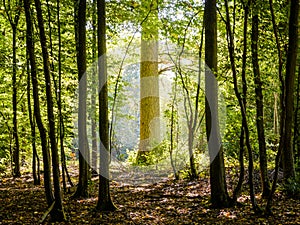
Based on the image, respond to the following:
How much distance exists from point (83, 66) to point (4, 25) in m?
5.92

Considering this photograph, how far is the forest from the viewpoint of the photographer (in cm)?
655

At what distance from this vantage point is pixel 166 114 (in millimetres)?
12930

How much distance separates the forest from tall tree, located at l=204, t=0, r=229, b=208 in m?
0.02

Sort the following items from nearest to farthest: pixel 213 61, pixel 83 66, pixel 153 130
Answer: pixel 213 61
pixel 83 66
pixel 153 130

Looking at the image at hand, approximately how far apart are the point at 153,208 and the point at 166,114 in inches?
207

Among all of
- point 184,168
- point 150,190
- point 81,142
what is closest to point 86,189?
point 81,142

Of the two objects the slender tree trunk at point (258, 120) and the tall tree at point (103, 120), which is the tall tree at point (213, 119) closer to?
the slender tree trunk at point (258, 120)

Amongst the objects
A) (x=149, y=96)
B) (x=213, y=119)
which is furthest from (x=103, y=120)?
(x=149, y=96)

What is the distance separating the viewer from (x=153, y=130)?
53.0 ft

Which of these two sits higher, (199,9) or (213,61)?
(199,9)

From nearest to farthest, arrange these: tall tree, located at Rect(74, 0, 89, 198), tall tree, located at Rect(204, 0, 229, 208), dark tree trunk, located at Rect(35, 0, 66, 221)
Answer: dark tree trunk, located at Rect(35, 0, 66, 221), tall tree, located at Rect(204, 0, 229, 208), tall tree, located at Rect(74, 0, 89, 198)

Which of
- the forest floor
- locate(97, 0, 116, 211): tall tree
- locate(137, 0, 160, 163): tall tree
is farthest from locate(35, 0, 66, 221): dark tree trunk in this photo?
locate(137, 0, 160, 163): tall tree

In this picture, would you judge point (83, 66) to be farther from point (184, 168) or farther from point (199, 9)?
point (184, 168)

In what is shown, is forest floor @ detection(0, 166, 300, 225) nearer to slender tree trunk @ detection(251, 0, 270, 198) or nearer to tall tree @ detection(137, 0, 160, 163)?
slender tree trunk @ detection(251, 0, 270, 198)
